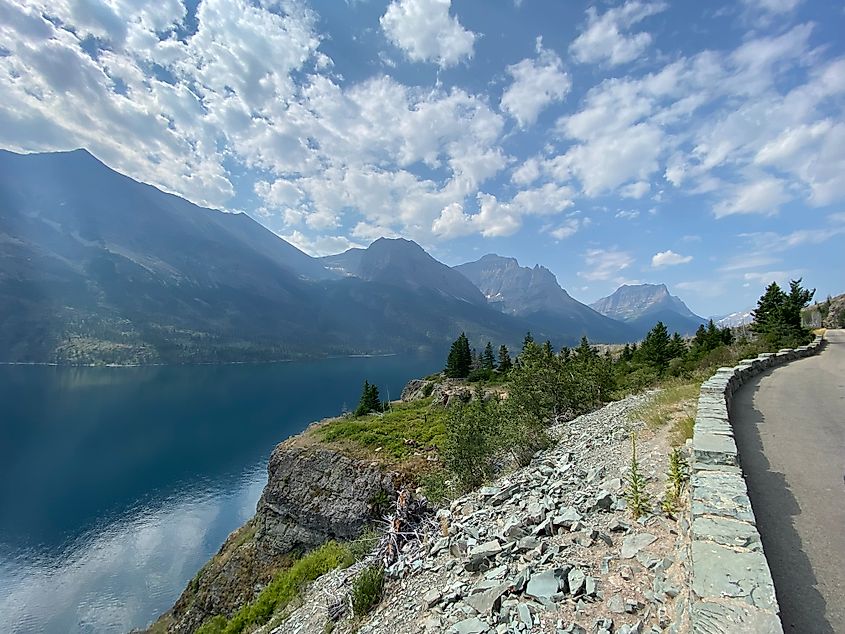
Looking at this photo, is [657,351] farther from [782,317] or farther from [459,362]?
[459,362]

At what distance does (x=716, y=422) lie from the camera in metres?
8.96

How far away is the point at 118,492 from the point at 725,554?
8149 centimetres

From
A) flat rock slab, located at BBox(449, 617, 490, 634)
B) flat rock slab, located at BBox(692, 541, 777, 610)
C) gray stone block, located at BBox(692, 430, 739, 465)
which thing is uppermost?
gray stone block, located at BBox(692, 430, 739, 465)

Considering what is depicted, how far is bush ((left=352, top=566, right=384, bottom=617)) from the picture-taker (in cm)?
856

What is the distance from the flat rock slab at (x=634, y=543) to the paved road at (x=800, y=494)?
1.32 m

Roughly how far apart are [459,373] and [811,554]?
6832 centimetres

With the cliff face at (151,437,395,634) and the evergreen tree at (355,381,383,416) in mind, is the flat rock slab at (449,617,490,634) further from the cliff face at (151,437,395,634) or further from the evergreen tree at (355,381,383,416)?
the evergreen tree at (355,381,383,416)

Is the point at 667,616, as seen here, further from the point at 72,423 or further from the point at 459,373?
the point at 72,423

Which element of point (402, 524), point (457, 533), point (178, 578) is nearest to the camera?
point (457, 533)

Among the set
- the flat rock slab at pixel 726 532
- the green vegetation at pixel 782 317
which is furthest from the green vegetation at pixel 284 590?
the green vegetation at pixel 782 317

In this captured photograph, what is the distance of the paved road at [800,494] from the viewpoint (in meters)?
4.35

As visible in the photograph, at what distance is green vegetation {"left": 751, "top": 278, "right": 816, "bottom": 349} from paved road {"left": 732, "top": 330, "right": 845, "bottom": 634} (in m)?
29.0

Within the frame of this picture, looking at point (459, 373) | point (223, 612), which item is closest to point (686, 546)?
point (223, 612)

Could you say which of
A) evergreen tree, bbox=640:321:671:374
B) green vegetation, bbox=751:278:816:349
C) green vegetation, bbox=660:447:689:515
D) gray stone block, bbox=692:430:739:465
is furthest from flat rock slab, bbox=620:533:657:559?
evergreen tree, bbox=640:321:671:374
